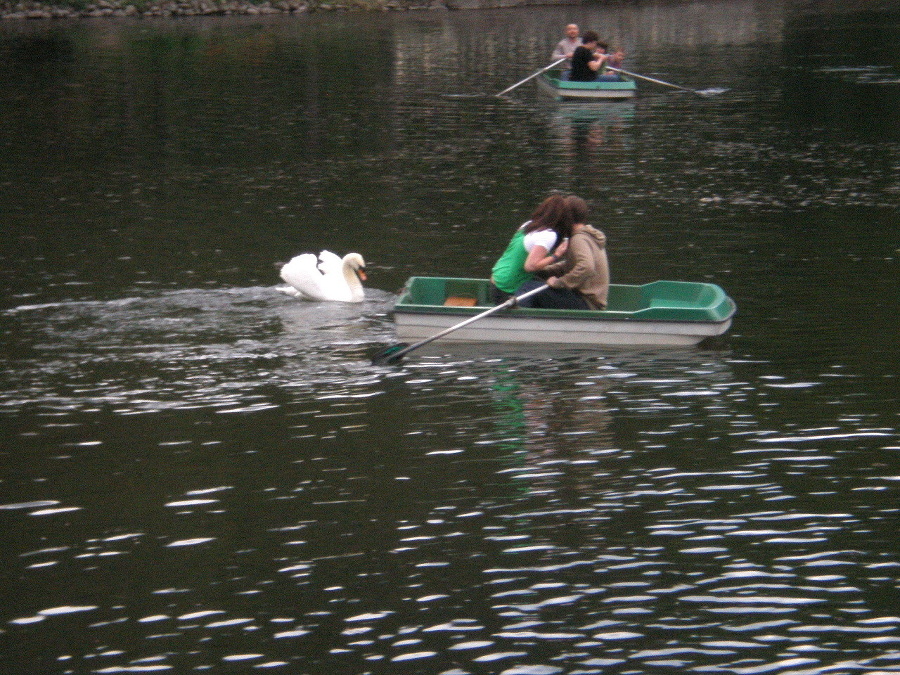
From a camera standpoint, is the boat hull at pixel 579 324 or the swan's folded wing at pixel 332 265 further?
Result: the swan's folded wing at pixel 332 265

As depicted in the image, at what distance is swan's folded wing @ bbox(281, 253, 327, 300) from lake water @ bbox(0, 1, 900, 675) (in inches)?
11.3

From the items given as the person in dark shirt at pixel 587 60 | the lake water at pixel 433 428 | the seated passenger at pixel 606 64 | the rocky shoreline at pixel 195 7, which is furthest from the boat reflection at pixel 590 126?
the rocky shoreline at pixel 195 7

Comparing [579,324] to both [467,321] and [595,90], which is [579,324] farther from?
[595,90]

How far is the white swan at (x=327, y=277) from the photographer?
1434 cm

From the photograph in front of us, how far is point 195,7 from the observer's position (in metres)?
57.2

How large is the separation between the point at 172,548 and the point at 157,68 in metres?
30.4

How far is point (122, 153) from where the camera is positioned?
2433 cm

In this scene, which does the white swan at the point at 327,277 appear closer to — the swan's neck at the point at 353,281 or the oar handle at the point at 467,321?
the swan's neck at the point at 353,281

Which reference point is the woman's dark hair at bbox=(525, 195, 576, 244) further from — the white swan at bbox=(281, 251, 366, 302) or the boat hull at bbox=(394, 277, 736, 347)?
the white swan at bbox=(281, 251, 366, 302)

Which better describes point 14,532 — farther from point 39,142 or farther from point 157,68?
point 157,68

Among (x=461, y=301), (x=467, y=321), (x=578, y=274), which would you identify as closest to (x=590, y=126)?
(x=461, y=301)

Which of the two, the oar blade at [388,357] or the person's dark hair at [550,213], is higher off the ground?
the person's dark hair at [550,213]

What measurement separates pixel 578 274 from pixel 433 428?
2.84m

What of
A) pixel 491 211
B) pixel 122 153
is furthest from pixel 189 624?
pixel 122 153
